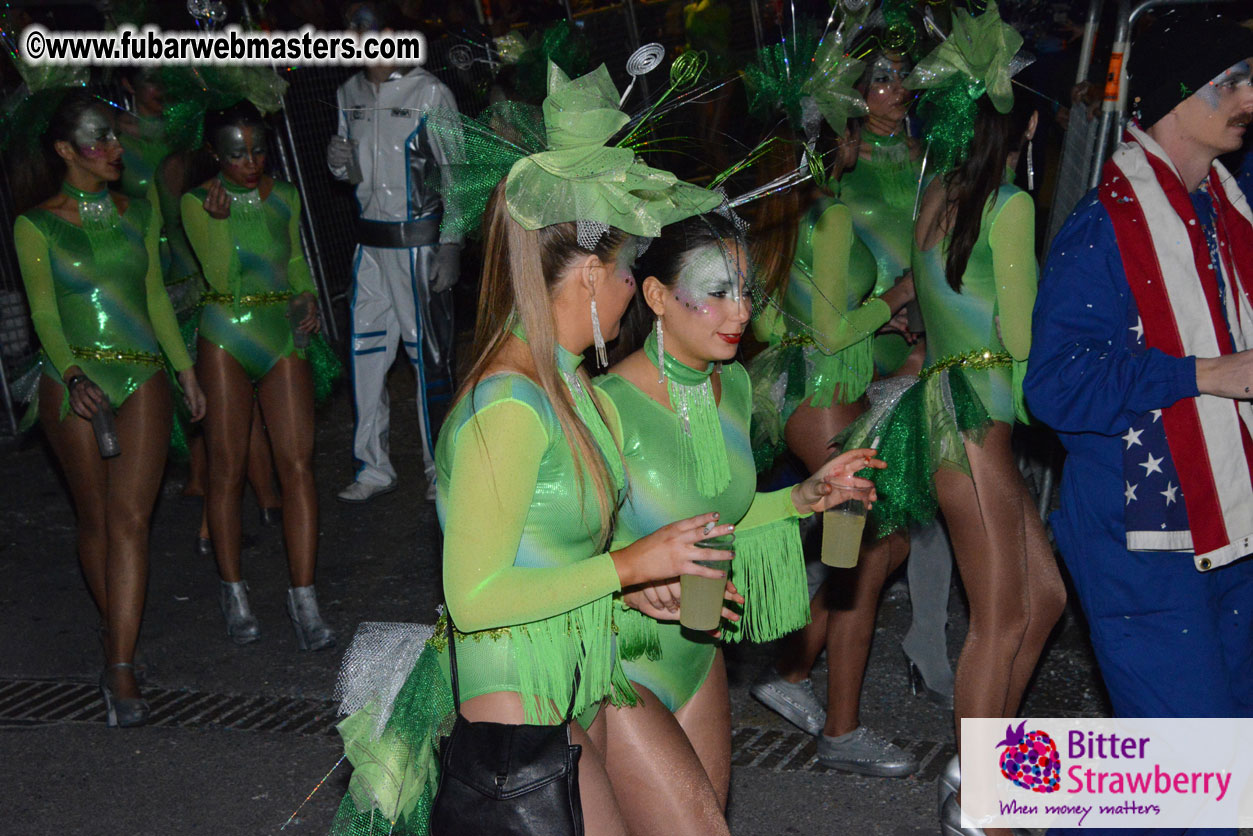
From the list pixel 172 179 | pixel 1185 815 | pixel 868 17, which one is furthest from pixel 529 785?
pixel 172 179

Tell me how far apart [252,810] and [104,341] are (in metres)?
1.79

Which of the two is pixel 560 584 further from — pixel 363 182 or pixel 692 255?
pixel 363 182

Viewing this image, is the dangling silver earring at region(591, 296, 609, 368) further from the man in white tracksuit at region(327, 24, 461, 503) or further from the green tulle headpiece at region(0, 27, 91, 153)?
the man in white tracksuit at region(327, 24, 461, 503)

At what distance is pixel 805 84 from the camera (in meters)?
4.35

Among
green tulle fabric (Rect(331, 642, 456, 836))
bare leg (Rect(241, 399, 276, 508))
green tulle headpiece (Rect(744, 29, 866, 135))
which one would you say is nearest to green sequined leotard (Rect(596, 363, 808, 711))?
green tulle fabric (Rect(331, 642, 456, 836))

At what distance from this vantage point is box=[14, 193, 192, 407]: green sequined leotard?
15.7 ft

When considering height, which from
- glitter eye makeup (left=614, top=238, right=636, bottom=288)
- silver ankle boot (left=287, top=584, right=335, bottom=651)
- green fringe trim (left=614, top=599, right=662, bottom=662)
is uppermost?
glitter eye makeup (left=614, top=238, right=636, bottom=288)

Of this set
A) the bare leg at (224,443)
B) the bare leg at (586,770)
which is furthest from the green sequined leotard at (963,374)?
the bare leg at (224,443)

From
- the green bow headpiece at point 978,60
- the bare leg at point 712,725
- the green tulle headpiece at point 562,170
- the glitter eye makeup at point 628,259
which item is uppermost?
the green bow headpiece at point 978,60

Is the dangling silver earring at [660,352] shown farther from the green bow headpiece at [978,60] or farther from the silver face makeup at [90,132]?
the silver face makeup at [90,132]

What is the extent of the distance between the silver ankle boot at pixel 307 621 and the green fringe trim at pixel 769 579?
2.76 m

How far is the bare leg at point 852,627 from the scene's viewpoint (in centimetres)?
423

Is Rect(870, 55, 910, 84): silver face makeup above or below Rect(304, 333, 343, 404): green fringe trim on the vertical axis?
above

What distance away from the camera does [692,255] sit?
3025 mm
